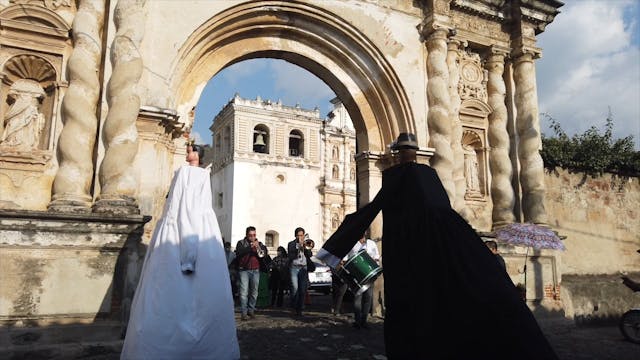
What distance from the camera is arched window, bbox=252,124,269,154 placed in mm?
42375

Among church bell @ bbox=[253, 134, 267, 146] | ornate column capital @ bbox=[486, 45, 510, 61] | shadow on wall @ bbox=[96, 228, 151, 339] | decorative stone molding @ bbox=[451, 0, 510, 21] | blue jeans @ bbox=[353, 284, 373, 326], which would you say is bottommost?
blue jeans @ bbox=[353, 284, 373, 326]

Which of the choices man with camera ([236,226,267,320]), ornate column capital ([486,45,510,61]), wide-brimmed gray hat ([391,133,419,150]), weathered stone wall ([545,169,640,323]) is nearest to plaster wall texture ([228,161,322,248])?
weathered stone wall ([545,169,640,323])

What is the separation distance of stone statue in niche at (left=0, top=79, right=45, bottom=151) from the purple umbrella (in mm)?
8090

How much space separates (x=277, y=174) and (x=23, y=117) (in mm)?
34719

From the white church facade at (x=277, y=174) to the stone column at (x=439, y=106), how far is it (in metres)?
31.1

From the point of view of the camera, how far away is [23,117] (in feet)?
25.1

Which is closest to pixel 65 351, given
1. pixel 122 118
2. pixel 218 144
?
pixel 122 118

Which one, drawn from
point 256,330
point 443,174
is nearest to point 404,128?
point 443,174

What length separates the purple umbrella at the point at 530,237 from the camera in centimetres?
876

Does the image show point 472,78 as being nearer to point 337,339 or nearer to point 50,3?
point 337,339

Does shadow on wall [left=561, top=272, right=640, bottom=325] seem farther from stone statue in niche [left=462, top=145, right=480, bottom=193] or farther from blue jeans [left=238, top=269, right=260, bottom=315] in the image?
blue jeans [left=238, top=269, right=260, bottom=315]

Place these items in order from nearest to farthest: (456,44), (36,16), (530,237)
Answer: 1. (36,16)
2. (530,237)
3. (456,44)

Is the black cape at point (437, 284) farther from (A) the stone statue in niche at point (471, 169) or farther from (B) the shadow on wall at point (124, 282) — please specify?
(A) the stone statue in niche at point (471, 169)

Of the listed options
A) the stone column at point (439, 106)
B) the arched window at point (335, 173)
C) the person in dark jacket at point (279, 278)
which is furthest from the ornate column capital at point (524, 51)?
the arched window at point (335, 173)
